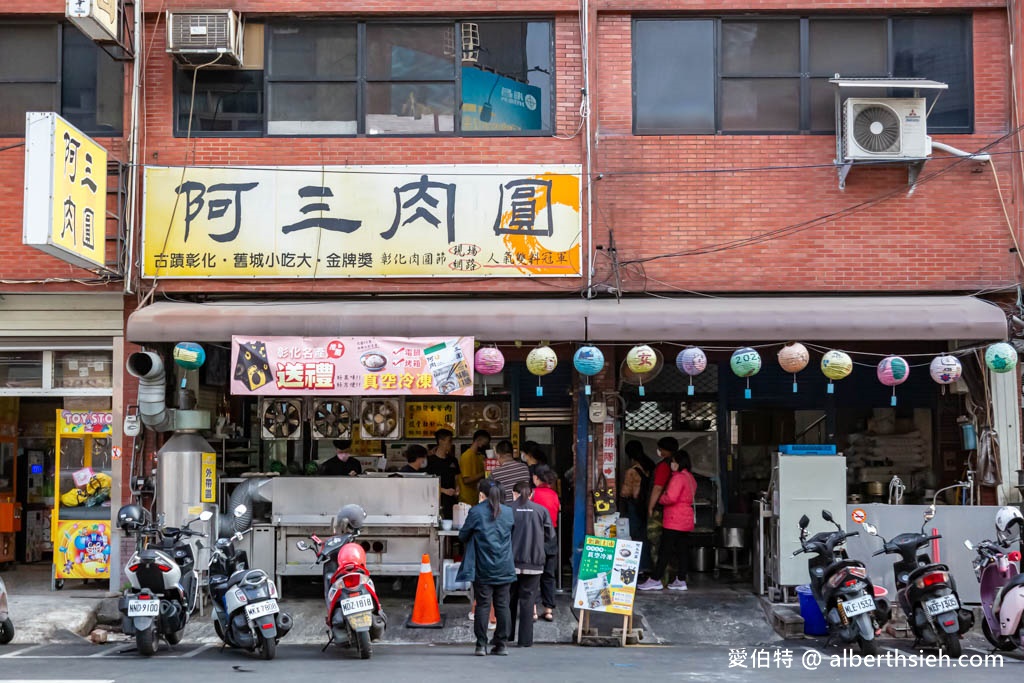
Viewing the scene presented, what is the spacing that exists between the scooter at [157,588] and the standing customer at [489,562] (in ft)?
9.16

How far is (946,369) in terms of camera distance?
41.7 ft

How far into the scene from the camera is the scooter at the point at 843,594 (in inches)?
421

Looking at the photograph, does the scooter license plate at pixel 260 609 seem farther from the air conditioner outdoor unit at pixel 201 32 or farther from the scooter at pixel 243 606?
the air conditioner outdoor unit at pixel 201 32

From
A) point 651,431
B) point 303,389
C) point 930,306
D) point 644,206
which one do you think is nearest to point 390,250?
point 303,389

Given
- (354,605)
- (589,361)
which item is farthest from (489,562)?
(589,361)

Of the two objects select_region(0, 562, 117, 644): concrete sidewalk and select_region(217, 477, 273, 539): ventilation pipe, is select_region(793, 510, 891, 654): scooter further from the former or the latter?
select_region(0, 562, 117, 644): concrete sidewalk

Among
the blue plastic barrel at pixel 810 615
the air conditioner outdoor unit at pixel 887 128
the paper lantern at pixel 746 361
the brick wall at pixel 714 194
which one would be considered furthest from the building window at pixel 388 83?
the blue plastic barrel at pixel 810 615

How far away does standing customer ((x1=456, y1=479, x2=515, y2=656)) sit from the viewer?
11023mm

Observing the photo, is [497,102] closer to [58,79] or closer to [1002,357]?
[58,79]

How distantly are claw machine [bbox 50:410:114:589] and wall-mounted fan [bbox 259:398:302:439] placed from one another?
222cm

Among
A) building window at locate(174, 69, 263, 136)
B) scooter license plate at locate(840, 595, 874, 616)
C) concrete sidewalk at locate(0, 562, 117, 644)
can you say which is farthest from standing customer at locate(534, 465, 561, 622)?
building window at locate(174, 69, 263, 136)

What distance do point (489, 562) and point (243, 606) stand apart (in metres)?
2.47

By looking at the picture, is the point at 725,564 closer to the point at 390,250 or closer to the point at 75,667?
the point at 390,250

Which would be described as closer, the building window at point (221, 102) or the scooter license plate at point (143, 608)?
the scooter license plate at point (143, 608)
